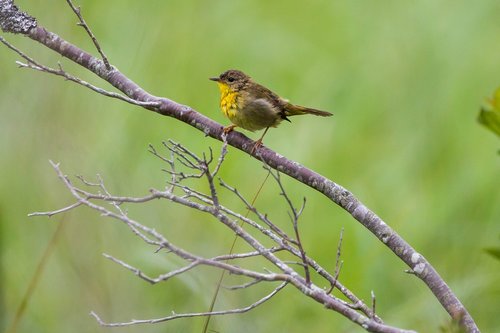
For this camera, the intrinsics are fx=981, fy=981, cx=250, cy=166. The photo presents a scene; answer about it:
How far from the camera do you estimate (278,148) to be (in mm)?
7656

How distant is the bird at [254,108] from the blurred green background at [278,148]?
773 mm

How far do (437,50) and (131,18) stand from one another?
262cm

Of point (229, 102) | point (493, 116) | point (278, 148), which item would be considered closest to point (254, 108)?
point (229, 102)

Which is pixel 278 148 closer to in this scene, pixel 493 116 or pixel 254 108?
pixel 254 108

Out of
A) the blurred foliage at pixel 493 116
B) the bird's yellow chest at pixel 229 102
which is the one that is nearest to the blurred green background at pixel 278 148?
the bird's yellow chest at pixel 229 102

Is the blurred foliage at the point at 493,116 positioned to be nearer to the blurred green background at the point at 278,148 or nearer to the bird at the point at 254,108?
the blurred green background at the point at 278,148

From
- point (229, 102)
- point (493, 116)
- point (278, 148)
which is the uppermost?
point (278, 148)

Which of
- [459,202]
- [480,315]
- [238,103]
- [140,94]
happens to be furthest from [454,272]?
[140,94]

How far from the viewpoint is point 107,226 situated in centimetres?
557

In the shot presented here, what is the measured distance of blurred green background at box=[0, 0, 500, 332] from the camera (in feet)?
18.2

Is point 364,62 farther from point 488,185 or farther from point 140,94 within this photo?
point 140,94

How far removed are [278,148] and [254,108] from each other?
2.88 metres

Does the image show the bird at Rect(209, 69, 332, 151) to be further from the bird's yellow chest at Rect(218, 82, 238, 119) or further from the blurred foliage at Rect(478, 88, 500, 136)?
the blurred foliage at Rect(478, 88, 500, 136)

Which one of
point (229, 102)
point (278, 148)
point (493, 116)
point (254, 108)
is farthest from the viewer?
point (278, 148)
